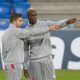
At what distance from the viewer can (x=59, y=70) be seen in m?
16.0

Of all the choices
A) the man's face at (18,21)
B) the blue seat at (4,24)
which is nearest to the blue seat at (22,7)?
the blue seat at (4,24)

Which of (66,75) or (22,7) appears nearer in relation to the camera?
(66,75)

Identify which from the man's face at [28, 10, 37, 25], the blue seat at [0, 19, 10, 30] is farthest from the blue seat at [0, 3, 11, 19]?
the man's face at [28, 10, 37, 25]

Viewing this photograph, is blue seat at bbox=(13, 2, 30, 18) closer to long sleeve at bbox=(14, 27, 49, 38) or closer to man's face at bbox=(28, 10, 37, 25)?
man's face at bbox=(28, 10, 37, 25)

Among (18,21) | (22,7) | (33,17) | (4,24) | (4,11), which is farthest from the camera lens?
(22,7)

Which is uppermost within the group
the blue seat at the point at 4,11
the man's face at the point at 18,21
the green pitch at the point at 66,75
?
the man's face at the point at 18,21

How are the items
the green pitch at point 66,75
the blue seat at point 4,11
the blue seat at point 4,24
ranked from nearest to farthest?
the green pitch at point 66,75
the blue seat at point 4,24
the blue seat at point 4,11

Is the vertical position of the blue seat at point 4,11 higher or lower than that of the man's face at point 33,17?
lower

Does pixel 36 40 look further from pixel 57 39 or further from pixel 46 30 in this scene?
pixel 57 39

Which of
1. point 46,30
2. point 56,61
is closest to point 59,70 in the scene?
Result: point 56,61

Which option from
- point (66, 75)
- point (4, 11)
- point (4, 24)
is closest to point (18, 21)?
point (66, 75)

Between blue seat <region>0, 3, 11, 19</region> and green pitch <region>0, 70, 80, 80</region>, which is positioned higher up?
blue seat <region>0, 3, 11, 19</region>

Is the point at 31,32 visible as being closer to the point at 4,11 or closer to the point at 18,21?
the point at 18,21

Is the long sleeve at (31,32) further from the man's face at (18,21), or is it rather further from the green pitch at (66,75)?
the green pitch at (66,75)
